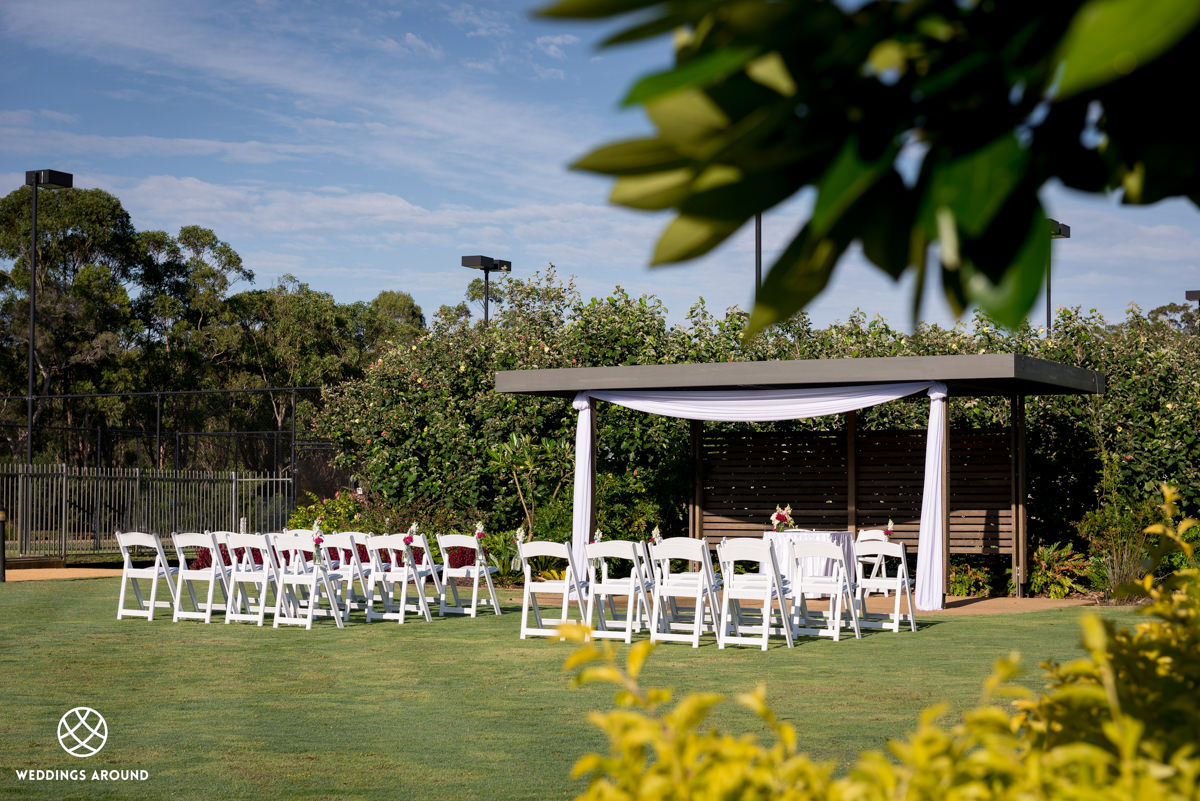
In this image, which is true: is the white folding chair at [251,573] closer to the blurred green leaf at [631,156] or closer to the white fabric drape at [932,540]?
the white fabric drape at [932,540]

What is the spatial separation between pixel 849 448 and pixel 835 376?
2575 mm

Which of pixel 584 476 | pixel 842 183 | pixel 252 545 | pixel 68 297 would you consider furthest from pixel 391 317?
pixel 842 183

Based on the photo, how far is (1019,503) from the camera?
13812mm

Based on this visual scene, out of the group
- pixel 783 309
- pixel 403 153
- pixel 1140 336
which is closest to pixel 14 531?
pixel 403 153

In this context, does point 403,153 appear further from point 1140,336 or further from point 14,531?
point 1140,336

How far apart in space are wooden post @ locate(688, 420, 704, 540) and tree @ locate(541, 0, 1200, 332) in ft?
50.1

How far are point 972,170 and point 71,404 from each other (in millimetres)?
36005

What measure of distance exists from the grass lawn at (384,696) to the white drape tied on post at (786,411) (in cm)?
108

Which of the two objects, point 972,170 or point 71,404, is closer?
point 972,170

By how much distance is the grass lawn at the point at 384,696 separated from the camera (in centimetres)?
490

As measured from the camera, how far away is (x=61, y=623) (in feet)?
35.2

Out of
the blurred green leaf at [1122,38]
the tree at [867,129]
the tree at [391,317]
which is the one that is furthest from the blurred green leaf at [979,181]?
the tree at [391,317]

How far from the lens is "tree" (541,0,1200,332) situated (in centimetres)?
82

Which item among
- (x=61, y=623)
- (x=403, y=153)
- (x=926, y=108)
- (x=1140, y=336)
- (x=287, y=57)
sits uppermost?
(x=287, y=57)
